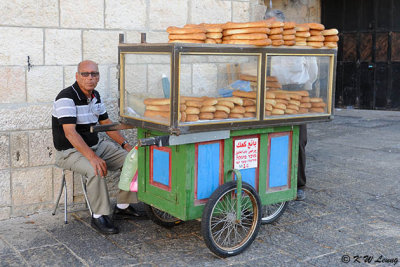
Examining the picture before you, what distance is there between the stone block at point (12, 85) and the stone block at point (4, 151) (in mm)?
307

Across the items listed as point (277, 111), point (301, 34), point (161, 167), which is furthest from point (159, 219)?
point (301, 34)

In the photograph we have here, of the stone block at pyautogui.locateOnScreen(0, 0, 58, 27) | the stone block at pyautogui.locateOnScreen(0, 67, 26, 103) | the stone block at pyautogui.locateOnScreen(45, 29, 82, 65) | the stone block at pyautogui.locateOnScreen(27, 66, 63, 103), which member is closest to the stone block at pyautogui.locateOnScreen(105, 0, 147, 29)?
the stone block at pyautogui.locateOnScreen(45, 29, 82, 65)

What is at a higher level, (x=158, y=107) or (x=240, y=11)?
(x=240, y=11)

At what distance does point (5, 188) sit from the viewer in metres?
4.47

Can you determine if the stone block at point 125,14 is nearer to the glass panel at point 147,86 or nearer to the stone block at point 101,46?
the stone block at point 101,46

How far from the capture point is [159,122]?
373cm

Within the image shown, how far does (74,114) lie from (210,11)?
2001mm

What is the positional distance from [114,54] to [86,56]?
11.0 inches

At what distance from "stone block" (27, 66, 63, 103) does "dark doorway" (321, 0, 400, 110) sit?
9.03m

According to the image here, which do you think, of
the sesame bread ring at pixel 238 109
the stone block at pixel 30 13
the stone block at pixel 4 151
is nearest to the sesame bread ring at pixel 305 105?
the sesame bread ring at pixel 238 109

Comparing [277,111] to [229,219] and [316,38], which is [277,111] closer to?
[316,38]

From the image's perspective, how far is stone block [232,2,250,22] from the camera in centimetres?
562

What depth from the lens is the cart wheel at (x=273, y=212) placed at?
14.4ft

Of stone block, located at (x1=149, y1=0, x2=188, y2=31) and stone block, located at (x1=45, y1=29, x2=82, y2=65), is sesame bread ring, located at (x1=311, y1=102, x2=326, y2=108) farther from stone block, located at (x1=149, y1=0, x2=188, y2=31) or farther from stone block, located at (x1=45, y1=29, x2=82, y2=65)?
stone block, located at (x1=45, y1=29, x2=82, y2=65)
